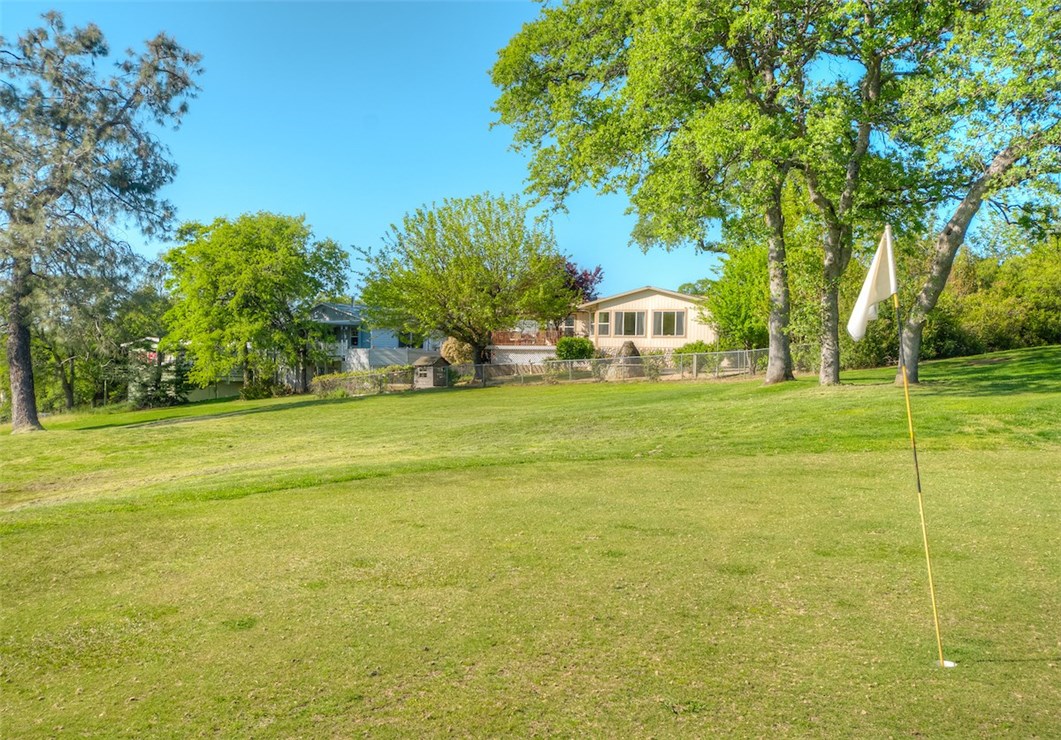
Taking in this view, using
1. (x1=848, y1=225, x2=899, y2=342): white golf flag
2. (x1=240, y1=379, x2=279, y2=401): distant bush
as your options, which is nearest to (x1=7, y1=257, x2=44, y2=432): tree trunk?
(x1=240, y1=379, x2=279, y2=401): distant bush

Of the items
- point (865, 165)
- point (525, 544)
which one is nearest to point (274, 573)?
point (525, 544)

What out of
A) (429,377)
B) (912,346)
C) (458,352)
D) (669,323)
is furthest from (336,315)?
(912,346)

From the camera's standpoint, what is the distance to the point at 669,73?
72.3ft

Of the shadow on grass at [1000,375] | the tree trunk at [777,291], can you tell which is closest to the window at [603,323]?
the shadow on grass at [1000,375]

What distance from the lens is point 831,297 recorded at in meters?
23.5

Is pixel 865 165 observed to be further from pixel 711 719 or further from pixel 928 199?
pixel 711 719

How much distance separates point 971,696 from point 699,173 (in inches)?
801

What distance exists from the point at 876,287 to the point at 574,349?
45.2 meters

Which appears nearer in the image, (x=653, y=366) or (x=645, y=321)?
(x=653, y=366)

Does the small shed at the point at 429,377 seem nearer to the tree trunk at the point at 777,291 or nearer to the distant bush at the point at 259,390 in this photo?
the distant bush at the point at 259,390

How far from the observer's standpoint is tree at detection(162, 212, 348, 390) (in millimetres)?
47344

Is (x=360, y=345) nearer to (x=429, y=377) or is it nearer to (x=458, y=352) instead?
(x=458, y=352)

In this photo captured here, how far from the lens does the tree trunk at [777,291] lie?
2483 cm

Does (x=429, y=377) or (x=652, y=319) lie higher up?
(x=652, y=319)
